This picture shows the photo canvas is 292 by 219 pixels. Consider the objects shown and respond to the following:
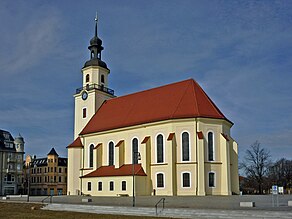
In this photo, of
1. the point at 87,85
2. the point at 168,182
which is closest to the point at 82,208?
the point at 168,182

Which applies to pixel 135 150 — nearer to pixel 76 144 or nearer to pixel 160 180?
pixel 160 180

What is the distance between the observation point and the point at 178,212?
25.0m

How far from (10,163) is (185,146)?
4780cm

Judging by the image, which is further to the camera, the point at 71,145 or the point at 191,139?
the point at 71,145

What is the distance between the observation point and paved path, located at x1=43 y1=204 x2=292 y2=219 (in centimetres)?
2102

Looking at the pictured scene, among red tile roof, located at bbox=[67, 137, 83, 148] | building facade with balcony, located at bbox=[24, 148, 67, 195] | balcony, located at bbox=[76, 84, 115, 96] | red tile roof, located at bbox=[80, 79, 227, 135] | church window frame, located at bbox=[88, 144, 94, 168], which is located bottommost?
building facade with balcony, located at bbox=[24, 148, 67, 195]

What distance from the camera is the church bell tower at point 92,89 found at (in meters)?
59.4

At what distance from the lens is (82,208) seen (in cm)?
3044

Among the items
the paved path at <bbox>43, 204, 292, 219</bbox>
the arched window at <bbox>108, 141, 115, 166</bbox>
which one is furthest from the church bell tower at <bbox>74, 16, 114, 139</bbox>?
the paved path at <bbox>43, 204, 292, 219</bbox>

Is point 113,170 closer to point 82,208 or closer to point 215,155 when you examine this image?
point 215,155

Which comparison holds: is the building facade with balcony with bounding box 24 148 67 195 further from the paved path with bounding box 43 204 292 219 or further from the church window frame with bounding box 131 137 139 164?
the paved path with bounding box 43 204 292 219

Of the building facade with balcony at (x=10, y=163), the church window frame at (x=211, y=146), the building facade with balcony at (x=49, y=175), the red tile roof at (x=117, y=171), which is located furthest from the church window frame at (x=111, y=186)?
the building facade with balcony at (x=49, y=175)

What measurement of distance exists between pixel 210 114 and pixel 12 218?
26.5 metres

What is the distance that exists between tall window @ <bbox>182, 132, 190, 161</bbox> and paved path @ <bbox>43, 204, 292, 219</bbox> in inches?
656
